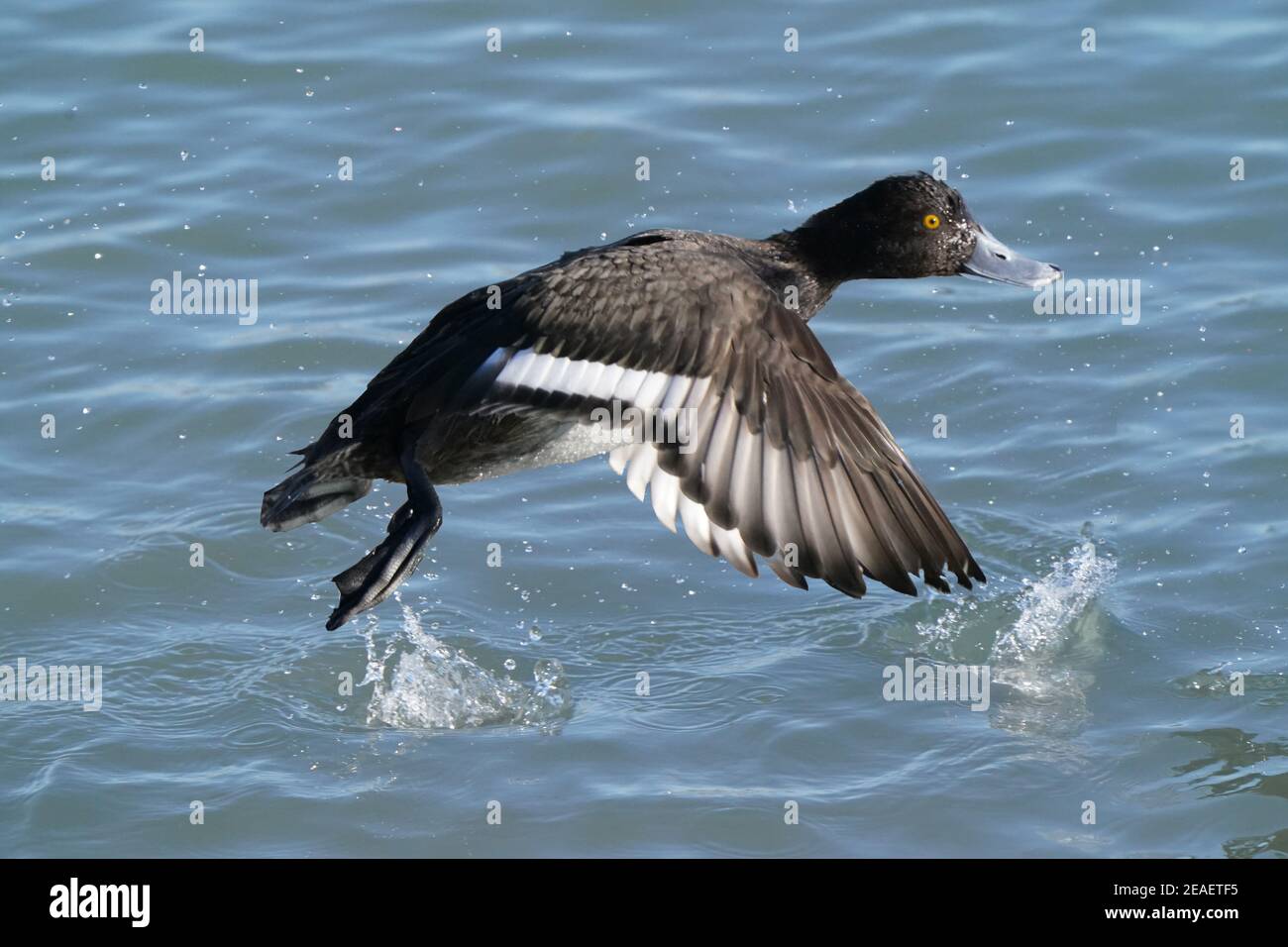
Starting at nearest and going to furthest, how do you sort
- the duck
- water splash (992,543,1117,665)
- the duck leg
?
the duck
the duck leg
water splash (992,543,1117,665)

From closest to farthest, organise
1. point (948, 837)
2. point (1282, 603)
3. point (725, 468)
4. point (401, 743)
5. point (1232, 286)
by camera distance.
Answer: point (725, 468) → point (948, 837) → point (401, 743) → point (1282, 603) → point (1232, 286)

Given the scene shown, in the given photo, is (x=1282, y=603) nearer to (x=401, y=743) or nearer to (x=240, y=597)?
(x=401, y=743)

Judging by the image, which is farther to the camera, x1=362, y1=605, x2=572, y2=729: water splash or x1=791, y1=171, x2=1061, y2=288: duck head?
x1=362, y1=605, x2=572, y2=729: water splash

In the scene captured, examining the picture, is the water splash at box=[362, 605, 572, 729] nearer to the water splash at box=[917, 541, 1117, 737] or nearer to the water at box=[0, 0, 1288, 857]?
the water at box=[0, 0, 1288, 857]

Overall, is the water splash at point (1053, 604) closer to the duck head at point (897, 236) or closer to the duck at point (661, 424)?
the duck head at point (897, 236)

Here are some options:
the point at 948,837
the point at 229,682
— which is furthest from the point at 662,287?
the point at 229,682

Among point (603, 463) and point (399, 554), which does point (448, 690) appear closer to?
point (399, 554)

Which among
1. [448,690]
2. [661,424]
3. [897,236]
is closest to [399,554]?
[661,424]

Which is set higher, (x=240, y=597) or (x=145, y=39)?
(x=145, y=39)

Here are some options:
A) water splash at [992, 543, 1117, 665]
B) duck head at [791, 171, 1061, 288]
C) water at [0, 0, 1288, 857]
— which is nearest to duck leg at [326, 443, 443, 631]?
water at [0, 0, 1288, 857]

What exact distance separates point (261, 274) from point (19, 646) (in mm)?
3101

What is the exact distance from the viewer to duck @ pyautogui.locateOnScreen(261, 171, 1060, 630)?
213 inches

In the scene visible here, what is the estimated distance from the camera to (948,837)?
21.4ft

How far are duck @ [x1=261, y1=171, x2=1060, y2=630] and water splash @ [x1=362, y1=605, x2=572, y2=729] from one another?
1.27m
